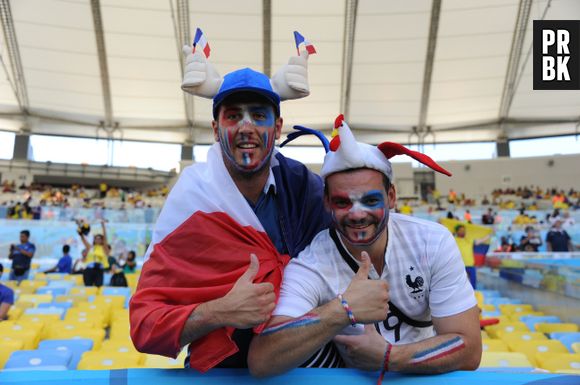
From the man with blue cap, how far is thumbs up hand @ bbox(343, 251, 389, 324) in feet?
0.75

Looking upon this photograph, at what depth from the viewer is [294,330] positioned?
1347 mm

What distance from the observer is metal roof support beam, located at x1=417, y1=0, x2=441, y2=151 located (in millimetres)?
18500

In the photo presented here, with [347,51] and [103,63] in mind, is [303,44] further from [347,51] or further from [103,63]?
[103,63]

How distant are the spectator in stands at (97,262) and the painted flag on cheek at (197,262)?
6232 millimetres

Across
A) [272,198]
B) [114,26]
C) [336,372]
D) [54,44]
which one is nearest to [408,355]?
[336,372]

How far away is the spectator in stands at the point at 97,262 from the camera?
7184 mm

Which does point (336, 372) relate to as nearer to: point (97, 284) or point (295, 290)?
point (295, 290)

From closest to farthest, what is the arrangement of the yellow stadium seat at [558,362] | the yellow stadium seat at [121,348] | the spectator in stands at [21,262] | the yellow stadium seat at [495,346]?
the yellow stadium seat at [558,362] → the yellow stadium seat at [121,348] → the yellow stadium seat at [495,346] → the spectator in stands at [21,262]

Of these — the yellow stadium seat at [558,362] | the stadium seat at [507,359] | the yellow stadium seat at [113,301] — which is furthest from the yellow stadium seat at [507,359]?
the yellow stadium seat at [113,301]

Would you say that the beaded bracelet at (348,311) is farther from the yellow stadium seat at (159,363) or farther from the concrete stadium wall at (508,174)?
the concrete stadium wall at (508,174)

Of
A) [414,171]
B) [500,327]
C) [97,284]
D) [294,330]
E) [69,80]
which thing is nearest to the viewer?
[294,330]

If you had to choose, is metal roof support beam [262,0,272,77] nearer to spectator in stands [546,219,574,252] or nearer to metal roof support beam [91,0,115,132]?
metal roof support beam [91,0,115,132]

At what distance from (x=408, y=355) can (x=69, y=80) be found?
2327 cm

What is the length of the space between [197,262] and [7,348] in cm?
241
